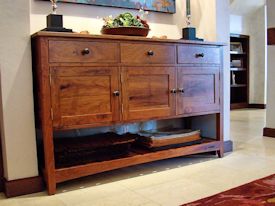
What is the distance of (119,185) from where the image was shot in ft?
6.73

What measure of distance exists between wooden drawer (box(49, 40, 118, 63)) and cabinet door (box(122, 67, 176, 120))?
0.50 feet

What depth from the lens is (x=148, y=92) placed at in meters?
2.24

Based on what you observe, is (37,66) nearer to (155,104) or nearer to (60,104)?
(60,104)

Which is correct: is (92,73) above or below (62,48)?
below

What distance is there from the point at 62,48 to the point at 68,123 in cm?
46

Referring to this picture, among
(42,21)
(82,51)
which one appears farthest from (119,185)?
(42,21)

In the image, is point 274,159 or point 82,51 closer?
point 82,51

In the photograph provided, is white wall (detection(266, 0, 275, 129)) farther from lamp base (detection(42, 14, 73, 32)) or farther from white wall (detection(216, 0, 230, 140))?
lamp base (detection(42, 14, 73, 32))

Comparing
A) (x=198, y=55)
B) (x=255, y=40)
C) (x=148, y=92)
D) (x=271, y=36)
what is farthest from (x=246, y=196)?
(x=255, y=40)

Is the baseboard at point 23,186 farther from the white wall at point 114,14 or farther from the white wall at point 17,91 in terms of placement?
the white wall at point 114,14

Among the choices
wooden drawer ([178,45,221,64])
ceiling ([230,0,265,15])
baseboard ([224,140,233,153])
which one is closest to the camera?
wooden drawer ([178,45,221,64])

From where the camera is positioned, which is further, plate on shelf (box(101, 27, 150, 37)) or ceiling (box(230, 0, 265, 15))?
ceiling (box(230, 0, 265, 15))

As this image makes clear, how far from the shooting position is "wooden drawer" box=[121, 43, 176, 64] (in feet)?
6.96

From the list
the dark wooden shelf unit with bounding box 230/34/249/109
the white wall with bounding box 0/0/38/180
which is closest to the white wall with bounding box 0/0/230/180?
the white wall with bounding box 0/0/38/180
